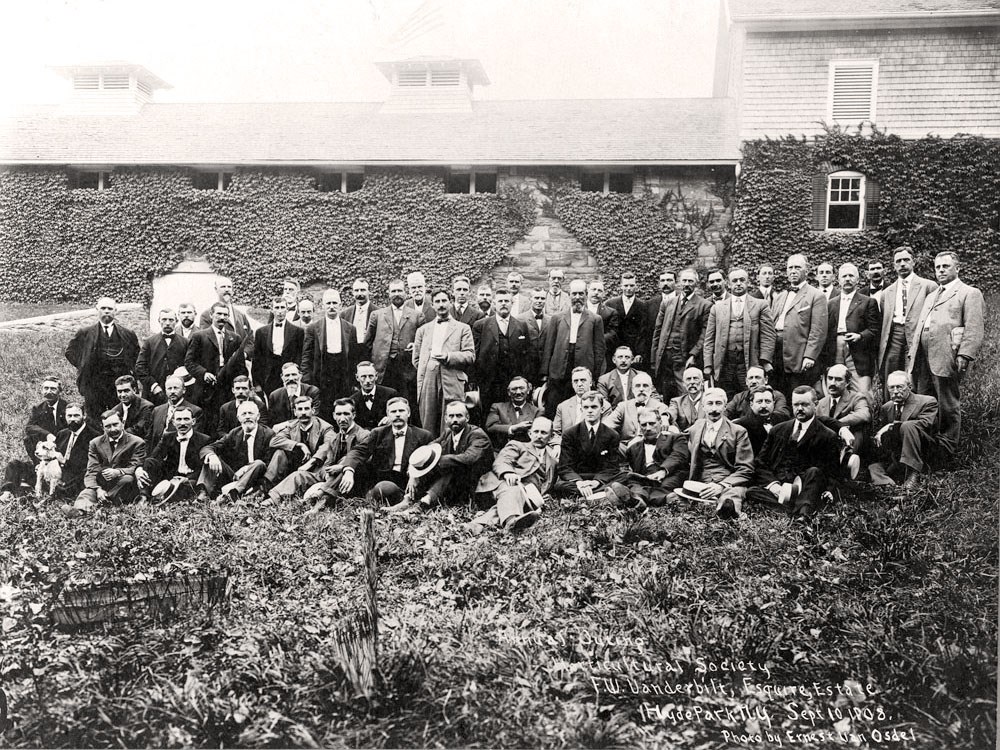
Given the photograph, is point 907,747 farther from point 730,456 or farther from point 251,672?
point 251,672

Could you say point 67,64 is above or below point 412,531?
above

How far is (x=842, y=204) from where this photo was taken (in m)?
7.45

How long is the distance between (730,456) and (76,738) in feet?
14.3

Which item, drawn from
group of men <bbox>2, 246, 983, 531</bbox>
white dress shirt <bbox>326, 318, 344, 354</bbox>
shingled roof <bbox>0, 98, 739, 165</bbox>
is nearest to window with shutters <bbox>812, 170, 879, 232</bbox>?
shingled roof <bbox>0, 98, 739, 165</bbox>

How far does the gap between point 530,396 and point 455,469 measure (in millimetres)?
867

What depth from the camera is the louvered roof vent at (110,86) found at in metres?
5.75

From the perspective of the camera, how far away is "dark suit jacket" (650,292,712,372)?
5.83 m

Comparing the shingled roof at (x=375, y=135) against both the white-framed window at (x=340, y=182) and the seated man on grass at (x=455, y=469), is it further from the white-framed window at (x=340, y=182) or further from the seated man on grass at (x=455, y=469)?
the seated man on grass at (x=455, y=469)

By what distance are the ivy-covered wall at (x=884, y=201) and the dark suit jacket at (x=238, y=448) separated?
168 inches

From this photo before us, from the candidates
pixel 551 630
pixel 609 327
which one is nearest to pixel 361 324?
pixel 609 327

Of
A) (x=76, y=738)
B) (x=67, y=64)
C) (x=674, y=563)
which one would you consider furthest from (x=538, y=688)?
(x=67, y=64)

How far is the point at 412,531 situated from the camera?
515 cm

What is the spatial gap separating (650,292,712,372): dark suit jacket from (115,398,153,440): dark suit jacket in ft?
12.9

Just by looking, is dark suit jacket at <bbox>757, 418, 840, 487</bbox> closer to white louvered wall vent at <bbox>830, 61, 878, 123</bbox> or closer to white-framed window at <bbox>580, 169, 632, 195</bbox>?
white-framed window at <bbox>580, 169, 632, 195</bbox>
